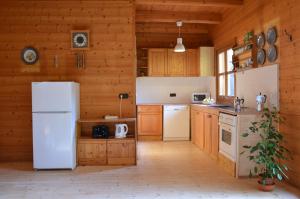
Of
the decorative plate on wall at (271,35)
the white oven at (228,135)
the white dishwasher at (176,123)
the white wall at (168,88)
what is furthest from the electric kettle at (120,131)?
the white wall at (168,88)

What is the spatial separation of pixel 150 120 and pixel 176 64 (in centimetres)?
157

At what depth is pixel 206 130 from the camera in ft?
18.3

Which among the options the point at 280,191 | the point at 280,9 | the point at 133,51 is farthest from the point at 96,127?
the point at 280,9

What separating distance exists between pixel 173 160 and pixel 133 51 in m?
2.04

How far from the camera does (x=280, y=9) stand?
4035 millimetres

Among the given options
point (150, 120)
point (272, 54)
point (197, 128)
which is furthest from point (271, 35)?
point (150, 120)

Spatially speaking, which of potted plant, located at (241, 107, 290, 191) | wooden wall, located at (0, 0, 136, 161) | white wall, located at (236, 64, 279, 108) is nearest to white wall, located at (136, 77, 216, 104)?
white wall, located at (236, 64, 279, 108)

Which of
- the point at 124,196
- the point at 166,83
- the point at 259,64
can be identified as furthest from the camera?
the point at 166,83

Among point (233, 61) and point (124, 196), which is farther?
point (233, 61)

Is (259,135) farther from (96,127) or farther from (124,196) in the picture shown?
(96,127)

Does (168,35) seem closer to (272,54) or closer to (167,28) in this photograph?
(167,28)

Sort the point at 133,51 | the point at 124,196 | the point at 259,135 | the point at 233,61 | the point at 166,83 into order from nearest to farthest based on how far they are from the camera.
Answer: the point at 124,196 < the point at 259,135 < the point at 133,51 < the point at 233,61 < the point at 166,83

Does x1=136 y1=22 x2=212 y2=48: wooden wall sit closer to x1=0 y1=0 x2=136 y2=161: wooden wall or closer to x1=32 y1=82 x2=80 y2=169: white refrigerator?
x1=0 y1=0 x2=136 y2=161: wooden wall

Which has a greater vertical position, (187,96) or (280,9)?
(280,9)
